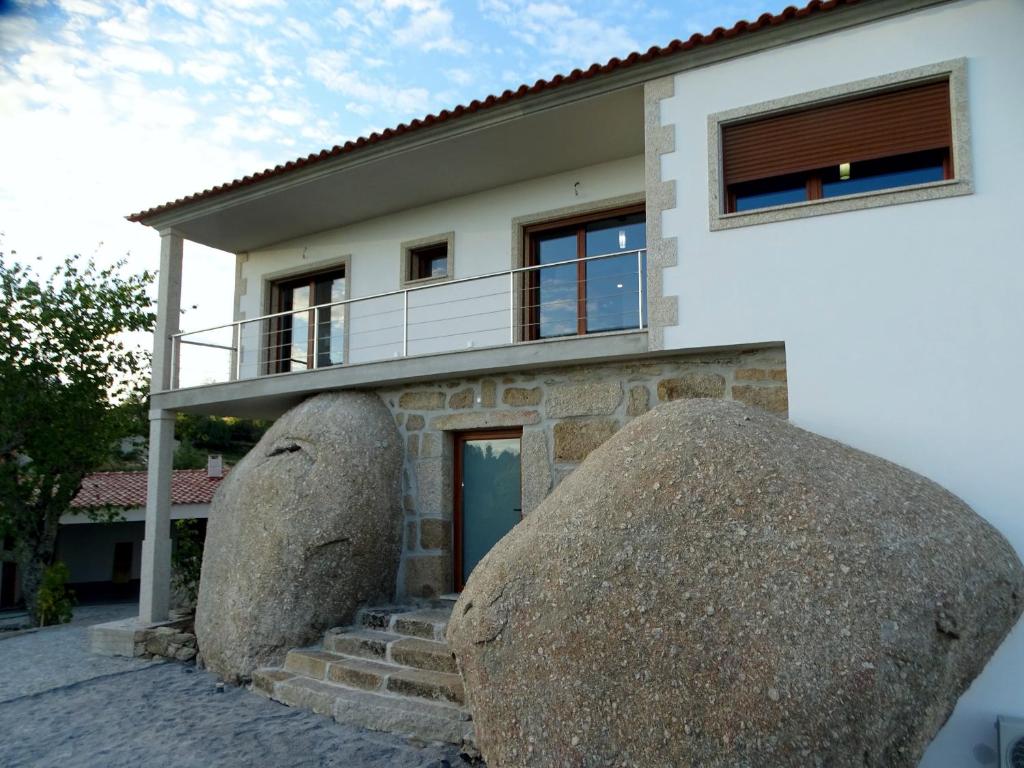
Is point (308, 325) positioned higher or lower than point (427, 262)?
lower

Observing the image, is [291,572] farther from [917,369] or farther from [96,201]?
[917,369]

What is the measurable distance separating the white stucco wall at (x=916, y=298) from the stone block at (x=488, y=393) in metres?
2.13

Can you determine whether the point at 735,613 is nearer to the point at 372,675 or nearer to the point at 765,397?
the point at 765,397

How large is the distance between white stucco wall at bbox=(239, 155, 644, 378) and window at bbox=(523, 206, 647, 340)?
28cm

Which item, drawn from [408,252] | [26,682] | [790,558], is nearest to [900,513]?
[790,558]

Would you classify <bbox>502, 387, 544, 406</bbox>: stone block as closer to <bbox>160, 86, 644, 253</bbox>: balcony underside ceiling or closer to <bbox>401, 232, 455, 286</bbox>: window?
<bbox>401, 232, 455, 286</bbox>: window

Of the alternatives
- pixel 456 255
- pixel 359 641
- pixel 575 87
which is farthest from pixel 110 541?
pixel 575 87

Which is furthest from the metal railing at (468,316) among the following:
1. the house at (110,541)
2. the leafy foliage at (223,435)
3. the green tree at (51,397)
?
the leafy foliage at (223,435)

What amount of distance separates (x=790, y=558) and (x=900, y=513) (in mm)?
809

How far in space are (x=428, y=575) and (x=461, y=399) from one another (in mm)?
1889

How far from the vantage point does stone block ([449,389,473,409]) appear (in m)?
7.80

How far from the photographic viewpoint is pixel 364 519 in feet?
24.5

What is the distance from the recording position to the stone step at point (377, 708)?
17.9 feet

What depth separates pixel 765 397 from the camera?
6.12 m
